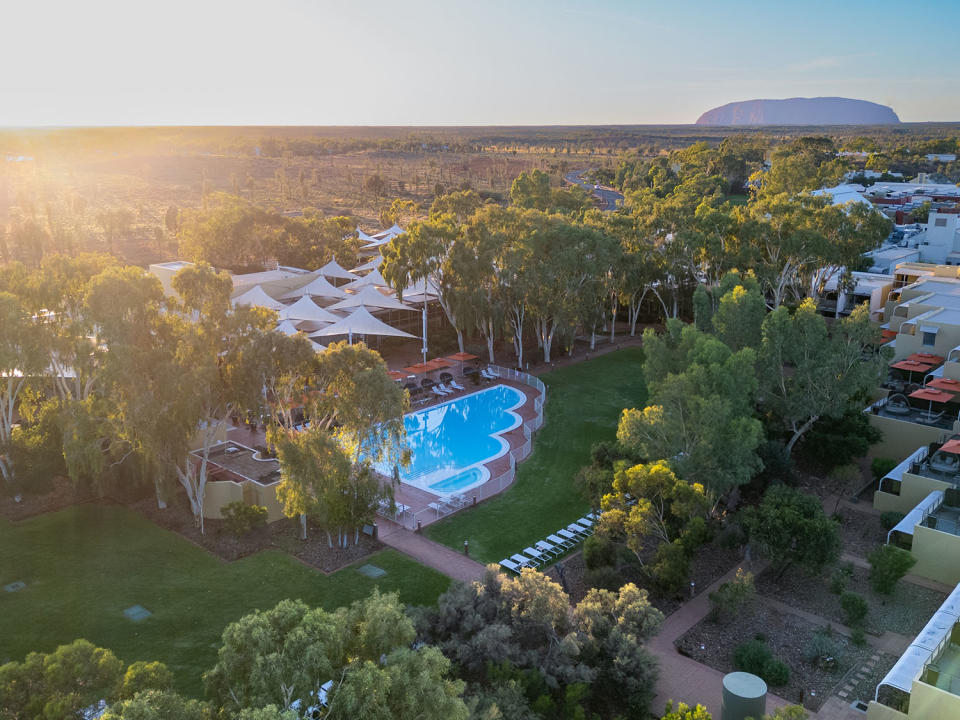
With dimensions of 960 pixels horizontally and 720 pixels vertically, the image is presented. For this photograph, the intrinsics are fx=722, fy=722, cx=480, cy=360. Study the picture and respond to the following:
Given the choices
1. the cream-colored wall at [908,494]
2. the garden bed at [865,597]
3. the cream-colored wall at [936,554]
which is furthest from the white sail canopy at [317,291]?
the cream-colored wall at [936,554]

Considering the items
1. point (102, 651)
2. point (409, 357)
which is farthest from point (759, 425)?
point (409, 357)

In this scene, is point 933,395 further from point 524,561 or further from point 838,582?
point 524,561

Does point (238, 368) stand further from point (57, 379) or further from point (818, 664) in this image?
point (818, 664)

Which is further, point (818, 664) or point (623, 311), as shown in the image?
point (623, 311)

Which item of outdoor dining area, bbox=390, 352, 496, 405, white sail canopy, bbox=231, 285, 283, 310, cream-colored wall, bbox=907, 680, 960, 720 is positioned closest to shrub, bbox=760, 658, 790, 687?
cream-colored wall, bbox=907, 680, 960, 720

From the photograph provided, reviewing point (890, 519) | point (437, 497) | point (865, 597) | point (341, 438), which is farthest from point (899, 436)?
point (341, 438)

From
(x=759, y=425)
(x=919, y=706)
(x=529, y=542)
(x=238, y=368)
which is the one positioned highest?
(x=238, y=368)

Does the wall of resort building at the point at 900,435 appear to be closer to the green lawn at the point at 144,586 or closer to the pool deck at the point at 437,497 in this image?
the pool deck at the point at 437,497

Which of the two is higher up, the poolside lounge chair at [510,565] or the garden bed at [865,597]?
the poolside lounge chair at [510,565]
